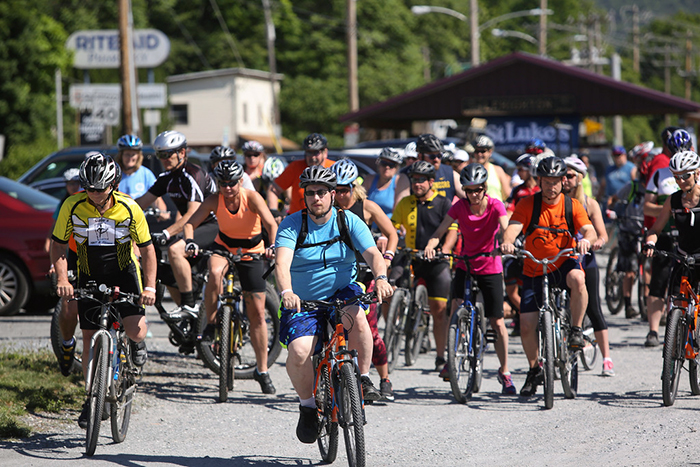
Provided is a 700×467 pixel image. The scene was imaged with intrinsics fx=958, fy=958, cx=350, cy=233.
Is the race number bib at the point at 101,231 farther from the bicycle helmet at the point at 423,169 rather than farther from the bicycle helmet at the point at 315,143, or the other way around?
the bicycle helmet at the point at 423,169

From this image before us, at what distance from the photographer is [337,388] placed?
19.2ft

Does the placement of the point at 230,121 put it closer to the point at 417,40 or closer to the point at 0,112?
the point at 417,40

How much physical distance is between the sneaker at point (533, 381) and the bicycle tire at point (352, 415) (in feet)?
9.95

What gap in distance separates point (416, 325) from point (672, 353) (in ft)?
9.24

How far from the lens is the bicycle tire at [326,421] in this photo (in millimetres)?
5953

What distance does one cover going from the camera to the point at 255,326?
341 inches

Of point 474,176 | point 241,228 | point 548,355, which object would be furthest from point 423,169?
point 548,355

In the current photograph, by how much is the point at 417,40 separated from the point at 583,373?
60950mm

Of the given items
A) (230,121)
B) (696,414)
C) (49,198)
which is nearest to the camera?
(696,414)

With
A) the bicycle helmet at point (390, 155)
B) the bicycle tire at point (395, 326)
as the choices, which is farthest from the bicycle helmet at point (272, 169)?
the bicycle tire at point (395, 326)

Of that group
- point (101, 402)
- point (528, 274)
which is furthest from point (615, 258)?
point (101, 402)

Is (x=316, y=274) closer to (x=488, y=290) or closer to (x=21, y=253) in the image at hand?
(x=488, y=290)

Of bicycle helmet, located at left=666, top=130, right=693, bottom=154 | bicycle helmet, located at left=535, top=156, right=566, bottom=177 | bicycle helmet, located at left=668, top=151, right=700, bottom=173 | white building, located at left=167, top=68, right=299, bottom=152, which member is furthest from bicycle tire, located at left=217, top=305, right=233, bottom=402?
white building, located at left=167, top=68, right=299, bottom=152

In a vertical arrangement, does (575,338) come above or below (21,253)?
below
